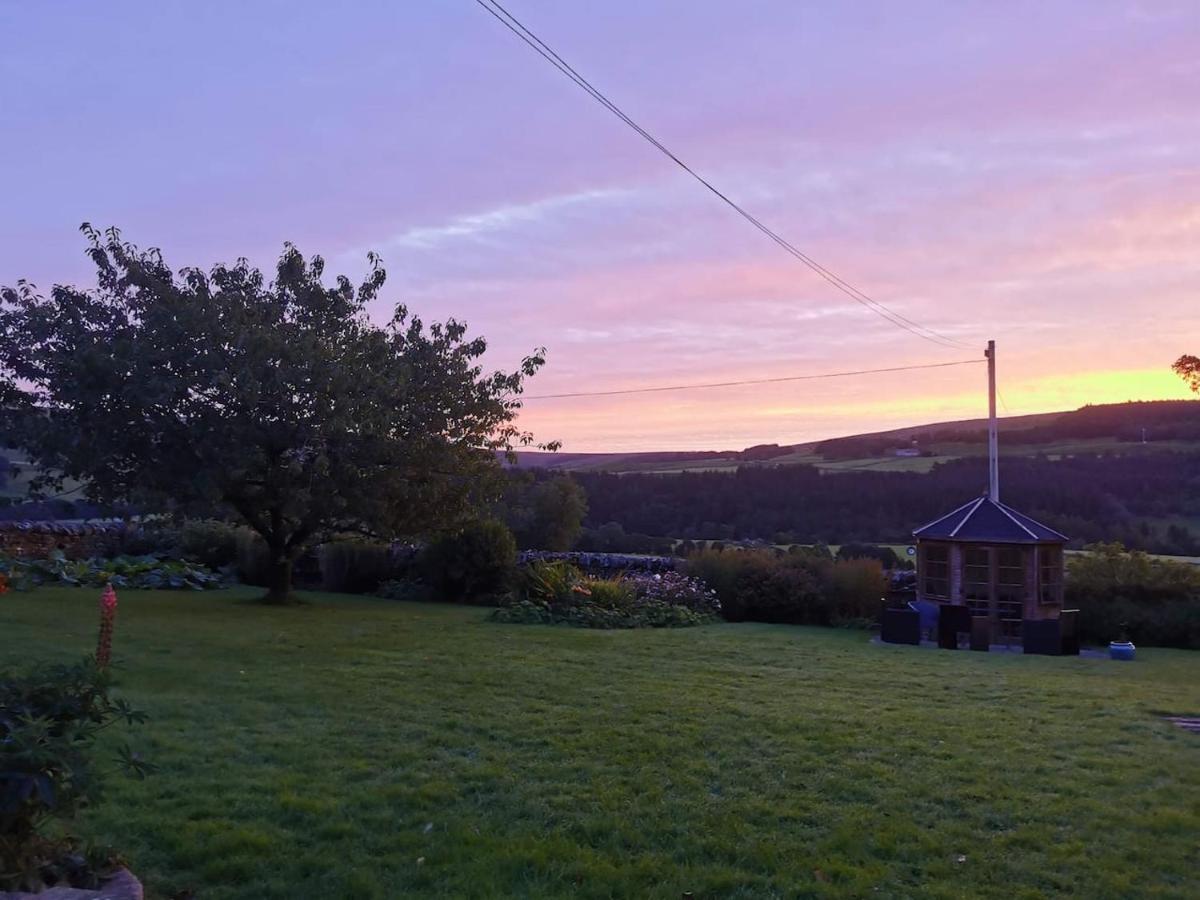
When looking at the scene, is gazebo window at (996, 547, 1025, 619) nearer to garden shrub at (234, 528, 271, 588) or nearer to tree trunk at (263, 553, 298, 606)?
tree trunk at (263, 553, 298, 606)

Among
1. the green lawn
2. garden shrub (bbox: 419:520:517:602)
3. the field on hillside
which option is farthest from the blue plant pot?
the field on hillside

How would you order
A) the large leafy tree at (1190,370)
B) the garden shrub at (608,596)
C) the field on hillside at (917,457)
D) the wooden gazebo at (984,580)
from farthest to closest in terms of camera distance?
the field on hillside at (917,457) < the garden shrub at (608,596) < the wooden gazebo at (984,580) < the large leafy tree at (1190,370)

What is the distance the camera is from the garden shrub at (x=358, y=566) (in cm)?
2056

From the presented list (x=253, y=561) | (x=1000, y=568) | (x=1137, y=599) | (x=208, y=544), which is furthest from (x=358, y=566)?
(x=1137, y=599)

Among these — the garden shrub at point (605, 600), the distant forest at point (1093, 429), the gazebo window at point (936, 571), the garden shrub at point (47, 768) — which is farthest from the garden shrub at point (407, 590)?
the distant forest at point (1093, 429)

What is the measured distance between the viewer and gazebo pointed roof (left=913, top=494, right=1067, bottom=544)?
49.7ft

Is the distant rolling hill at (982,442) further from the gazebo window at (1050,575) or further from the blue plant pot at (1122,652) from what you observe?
the blue plant pot at (1122,652)

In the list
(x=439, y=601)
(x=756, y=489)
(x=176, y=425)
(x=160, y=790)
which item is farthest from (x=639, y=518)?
(x=160, y=790)

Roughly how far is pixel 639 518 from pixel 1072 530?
37.5 ft

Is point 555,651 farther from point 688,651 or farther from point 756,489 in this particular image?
point 756,489

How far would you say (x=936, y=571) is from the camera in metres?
15.9

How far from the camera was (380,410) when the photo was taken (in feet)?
48.0

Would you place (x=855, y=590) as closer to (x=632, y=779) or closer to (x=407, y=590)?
(x=407, y=590)

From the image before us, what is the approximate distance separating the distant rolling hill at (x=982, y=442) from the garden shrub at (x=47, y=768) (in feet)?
74.9
